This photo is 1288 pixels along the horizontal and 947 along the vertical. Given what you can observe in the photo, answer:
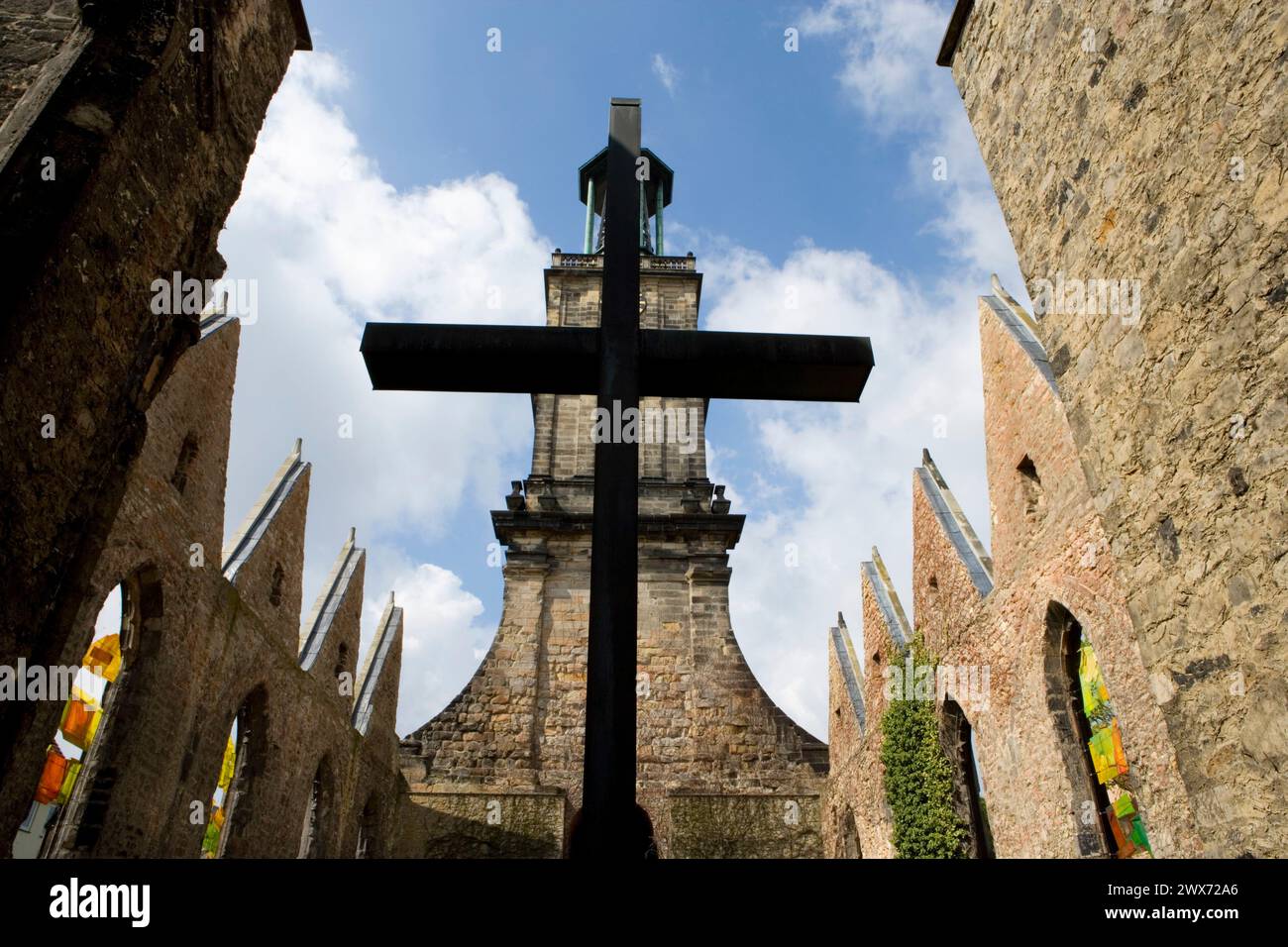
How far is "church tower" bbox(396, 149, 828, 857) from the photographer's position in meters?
17.8

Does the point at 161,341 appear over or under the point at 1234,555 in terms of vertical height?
over

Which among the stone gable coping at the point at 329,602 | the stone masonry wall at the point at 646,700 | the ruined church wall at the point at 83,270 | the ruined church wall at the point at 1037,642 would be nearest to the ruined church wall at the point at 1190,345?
the ruined church wall at the point at 1037,642

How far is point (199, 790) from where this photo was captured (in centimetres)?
1048

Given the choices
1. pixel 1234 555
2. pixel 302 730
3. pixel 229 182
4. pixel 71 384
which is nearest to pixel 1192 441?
pixel 1234 555

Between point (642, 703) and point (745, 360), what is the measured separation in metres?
16.7

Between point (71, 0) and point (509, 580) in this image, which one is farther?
point (509, 580)

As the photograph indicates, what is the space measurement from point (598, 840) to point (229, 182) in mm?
4807

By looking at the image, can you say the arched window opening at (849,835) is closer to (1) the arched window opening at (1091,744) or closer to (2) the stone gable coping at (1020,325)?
(1) the arched window opening at (1091,744)

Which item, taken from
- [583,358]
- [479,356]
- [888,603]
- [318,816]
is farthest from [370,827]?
[583,358]

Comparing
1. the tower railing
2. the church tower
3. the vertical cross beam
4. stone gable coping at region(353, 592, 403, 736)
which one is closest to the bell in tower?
the tower railing

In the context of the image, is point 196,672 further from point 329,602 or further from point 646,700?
point 646,700

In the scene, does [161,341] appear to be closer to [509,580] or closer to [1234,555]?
[1234,555]

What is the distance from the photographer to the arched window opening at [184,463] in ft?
34.7
